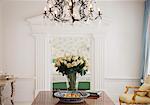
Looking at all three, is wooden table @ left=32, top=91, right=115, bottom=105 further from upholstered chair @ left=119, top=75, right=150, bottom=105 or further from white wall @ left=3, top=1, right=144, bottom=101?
white wall @ left=3, top=1, right=144, bottom=101

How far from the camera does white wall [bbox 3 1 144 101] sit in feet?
22.0

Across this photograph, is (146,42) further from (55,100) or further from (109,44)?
(55,100)

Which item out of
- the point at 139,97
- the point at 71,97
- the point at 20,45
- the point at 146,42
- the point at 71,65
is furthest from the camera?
the point at 20,45

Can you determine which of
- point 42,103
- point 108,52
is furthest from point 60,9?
point 108,52

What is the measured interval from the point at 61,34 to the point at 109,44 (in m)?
1.26

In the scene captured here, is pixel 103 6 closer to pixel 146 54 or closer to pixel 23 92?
pixel 146 54

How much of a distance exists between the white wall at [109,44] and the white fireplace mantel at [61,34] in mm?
133

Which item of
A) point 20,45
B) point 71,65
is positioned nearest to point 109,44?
point 20,45

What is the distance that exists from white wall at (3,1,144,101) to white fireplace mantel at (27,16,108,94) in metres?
0.13

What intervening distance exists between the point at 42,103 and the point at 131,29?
377cm

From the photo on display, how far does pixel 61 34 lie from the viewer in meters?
6.75

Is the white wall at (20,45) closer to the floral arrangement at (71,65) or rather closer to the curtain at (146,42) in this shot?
the curtain at (146,42)

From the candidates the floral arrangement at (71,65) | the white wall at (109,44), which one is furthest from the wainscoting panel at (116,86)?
the floral arrangement at (71,65)

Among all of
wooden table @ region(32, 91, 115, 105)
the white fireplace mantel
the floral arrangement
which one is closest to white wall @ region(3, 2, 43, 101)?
the white fireplace mantel
